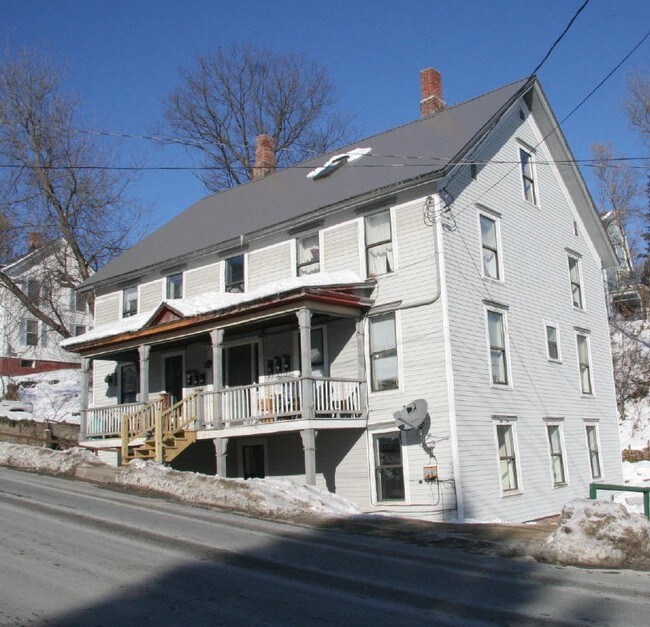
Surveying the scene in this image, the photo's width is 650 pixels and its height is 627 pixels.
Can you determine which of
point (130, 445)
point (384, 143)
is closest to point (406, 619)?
point (130, 445)

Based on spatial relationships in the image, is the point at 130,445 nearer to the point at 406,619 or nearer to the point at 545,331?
the point at 545,331

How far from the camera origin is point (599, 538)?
8.52m

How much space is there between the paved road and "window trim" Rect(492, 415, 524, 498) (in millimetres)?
7589

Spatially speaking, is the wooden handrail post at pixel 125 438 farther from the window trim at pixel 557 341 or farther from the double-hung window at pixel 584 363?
the double-hung window at pixel 584 363

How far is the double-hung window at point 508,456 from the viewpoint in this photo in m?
17.4

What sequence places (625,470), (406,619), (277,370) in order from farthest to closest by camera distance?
(625,470) < (277,370) < (406,619)

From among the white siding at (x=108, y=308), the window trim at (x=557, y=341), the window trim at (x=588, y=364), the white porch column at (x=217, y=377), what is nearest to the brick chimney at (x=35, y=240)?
the white siding at (x=108, y=308)

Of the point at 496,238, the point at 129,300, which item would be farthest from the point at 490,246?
the point at 129,300

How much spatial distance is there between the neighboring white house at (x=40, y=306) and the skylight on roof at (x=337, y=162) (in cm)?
1543

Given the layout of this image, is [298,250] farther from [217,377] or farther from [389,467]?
[389,467]

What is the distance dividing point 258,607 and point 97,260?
95.2ft

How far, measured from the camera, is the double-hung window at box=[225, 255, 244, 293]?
2072 centimetres

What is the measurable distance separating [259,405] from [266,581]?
33.6 ft

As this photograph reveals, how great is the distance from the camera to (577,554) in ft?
27.8
